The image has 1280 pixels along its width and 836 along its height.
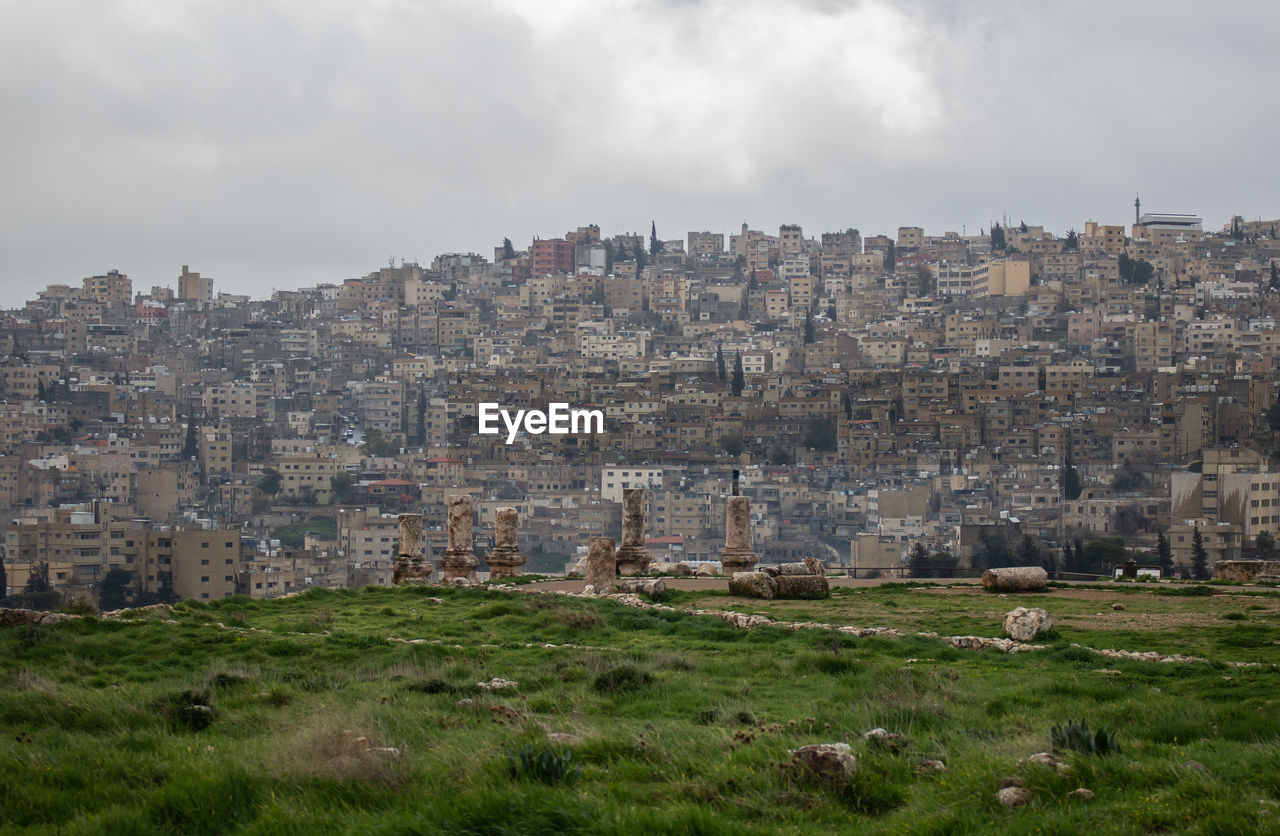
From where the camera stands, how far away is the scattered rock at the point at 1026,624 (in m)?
13.7

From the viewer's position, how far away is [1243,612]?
51.5 ft

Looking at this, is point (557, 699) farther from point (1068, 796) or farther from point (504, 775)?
point (1068, 796)

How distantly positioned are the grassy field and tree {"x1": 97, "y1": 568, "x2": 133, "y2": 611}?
4766 cm

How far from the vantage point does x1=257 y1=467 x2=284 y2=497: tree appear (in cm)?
11253

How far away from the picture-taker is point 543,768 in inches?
299

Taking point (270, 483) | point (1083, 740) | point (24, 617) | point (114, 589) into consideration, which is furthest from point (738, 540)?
point (270, 483)

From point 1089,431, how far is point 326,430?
69.8 meters

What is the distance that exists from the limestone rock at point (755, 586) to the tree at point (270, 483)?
97.3 meters

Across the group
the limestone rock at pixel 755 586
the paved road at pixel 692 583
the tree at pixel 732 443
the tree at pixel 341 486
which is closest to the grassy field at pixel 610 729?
the limestone rock at pixel 755 586

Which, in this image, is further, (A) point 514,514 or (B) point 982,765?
(A) point 514,514

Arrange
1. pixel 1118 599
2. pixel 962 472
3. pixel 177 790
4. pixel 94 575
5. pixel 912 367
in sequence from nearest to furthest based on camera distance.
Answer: pixel 177 790 < pixel 1118 599 < pixel 94 575 < pixel 962 472 < pixel 912 367

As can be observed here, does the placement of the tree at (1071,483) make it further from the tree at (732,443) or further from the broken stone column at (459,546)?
the broken stone column at (459,546)

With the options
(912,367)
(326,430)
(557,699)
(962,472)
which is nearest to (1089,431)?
(962,472)

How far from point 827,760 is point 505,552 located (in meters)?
18.9
